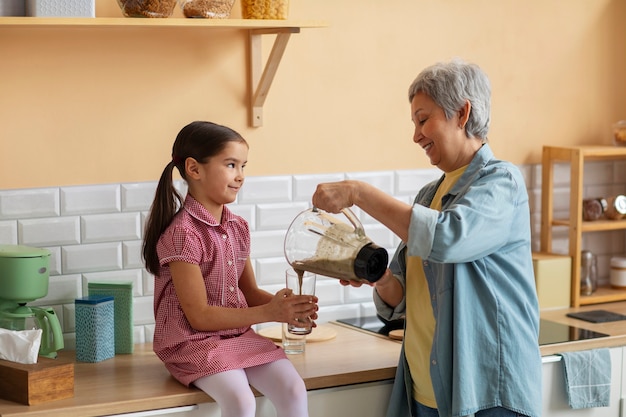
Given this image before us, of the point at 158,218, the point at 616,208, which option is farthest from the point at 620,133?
the point at 158,218

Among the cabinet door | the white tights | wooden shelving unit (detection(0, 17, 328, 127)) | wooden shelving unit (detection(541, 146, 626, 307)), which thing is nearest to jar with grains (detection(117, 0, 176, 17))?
wooden shelving unit (detection(0, 17, 328, 127))

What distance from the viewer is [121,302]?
9.04ft

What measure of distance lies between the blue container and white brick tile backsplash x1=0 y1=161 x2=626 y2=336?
5.4 inches

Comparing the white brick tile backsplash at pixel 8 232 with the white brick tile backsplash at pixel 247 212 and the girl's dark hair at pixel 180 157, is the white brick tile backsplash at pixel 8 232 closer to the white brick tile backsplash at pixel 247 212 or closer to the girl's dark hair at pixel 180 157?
the girl's dark hair at pixel 180 157

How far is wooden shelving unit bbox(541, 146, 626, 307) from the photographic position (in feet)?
11.0

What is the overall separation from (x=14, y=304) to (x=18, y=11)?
76cm

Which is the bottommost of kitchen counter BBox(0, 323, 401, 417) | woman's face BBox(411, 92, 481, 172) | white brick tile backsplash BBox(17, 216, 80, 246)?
kitchen counter BBox(0, 323, 401, 417)

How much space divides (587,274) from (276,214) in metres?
1.19

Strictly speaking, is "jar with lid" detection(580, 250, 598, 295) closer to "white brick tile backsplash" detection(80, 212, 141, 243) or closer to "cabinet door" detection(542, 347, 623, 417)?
"cabinet door" detection(542, 347, 623, 417)

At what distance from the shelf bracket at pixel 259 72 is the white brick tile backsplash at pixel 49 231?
2.04ft

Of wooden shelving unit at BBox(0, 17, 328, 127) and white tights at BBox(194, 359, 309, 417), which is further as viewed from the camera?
wooden shelving unit at BBox(0, 17, 328, 127)

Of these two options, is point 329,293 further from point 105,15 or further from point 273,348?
point 105,15

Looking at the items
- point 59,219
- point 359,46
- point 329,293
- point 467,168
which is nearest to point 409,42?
point 359,46

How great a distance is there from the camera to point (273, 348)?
8.04ft
